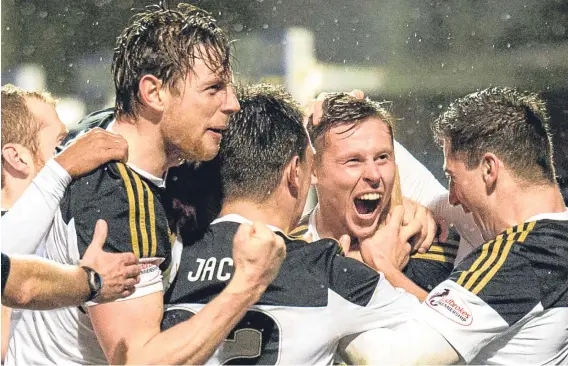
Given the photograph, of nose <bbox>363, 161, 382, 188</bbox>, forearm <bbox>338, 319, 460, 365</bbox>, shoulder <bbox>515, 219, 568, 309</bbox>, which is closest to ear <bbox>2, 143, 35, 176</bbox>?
nose <bbox>363, 161, 382, 188</bbox>

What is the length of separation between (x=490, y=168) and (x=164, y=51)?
782 millimetres

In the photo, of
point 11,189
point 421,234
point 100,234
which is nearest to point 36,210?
point 100,234

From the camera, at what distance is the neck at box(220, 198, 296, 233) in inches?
76.9

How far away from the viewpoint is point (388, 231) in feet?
7.48

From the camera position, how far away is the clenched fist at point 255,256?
5.62 feet

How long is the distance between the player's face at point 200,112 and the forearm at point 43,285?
408 mm

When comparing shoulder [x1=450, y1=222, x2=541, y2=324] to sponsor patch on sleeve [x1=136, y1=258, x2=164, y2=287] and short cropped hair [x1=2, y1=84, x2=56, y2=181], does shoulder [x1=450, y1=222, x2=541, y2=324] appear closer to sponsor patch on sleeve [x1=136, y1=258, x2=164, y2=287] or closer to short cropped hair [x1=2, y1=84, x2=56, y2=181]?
sponsor patch on sleeve [x1=136, y1=258, x2=164, y2=287]

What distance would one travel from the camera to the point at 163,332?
1.75m

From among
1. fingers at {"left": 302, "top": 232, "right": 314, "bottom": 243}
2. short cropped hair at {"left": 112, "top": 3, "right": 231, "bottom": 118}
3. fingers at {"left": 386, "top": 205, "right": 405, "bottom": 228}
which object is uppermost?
short cropped hair at {"left": 112, "top": 3, "right": 231, "bottom": 118}

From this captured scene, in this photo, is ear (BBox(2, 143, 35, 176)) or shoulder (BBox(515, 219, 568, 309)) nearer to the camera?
shoulder (BBox(515, 219, 568, 309))

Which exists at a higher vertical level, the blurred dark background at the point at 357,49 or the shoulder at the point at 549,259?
the blurred dark background at the point at 357,49

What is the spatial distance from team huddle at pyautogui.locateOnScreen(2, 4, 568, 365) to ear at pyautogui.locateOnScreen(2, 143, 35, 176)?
1.37ft

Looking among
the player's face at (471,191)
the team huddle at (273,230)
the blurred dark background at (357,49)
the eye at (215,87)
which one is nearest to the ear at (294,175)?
the team huddle at (273,230)

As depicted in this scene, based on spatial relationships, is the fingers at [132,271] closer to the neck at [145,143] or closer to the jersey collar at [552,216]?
the neck at [145,143]
